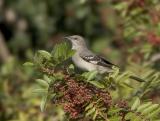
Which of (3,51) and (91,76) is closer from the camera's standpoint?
(91,76)

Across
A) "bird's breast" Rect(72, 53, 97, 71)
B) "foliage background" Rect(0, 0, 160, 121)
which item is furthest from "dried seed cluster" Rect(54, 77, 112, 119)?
"foliage background" Rect(0, 0, 160, 121)

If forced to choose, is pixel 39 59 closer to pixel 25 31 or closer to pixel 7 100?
pixel 7 100

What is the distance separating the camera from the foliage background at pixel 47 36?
42.7 feet

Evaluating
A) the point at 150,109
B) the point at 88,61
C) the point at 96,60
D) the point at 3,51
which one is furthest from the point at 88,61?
the point at 3,51

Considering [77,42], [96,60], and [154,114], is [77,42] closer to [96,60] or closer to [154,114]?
[96,60]

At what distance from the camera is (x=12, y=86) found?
14250mm

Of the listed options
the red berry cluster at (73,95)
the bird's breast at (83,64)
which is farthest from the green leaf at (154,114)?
→ the bird's breast at (83,64)

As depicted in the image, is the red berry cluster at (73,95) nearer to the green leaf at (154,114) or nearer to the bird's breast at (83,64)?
the green leaf at (154,114)

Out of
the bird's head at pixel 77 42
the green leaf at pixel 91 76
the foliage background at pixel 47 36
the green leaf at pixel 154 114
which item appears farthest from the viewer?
the foliage background at pixel 47 36

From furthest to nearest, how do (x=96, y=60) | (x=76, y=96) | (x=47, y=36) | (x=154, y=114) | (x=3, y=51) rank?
(x=3, y=51)
(x=47, y=36)
(x=96, y=60)
(x=76, y=96)
(x=154, y=114)

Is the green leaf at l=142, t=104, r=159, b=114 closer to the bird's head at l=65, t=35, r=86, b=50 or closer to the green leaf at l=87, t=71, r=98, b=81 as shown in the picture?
the green leaf at l=87, t=71, r=98, b=81

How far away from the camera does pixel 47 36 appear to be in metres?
19.8

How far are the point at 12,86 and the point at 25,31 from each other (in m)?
6.47

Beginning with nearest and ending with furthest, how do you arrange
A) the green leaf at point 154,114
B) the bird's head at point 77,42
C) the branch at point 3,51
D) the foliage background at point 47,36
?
the green leaf at point 154,114
the bird's head at point 77,42
the foliage background at point 47,36
the branch at point 3,51
